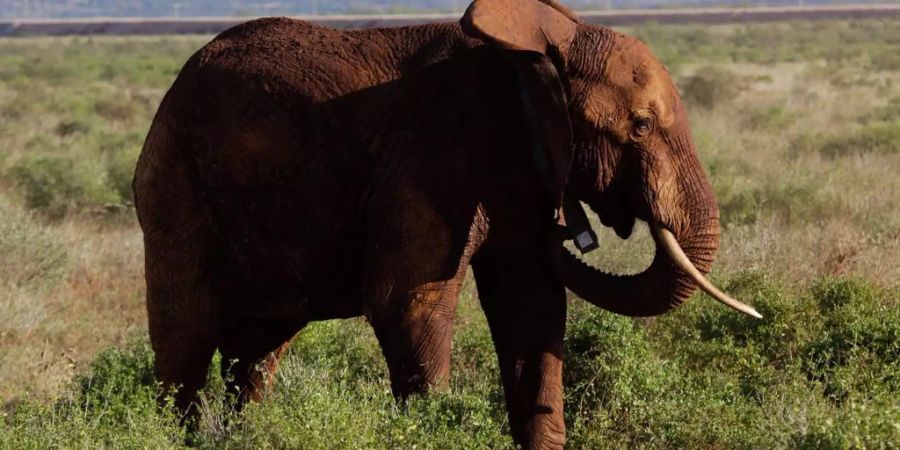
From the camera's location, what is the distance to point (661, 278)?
629 centimetres

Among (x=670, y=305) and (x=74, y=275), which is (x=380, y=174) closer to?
(x=670, y=305)

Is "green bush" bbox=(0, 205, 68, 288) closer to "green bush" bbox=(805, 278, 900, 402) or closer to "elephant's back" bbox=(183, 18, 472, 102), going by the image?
"elephant's back" bbox=(183, 18, 472, 102)

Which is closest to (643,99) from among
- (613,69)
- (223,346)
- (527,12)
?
(613,69)

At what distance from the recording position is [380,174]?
6.49 metres

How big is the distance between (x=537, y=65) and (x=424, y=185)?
0.70m

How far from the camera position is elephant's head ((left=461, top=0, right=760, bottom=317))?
609 cm

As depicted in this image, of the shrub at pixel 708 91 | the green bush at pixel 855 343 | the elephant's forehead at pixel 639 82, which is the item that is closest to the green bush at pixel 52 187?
the green bush at pixel 855 343

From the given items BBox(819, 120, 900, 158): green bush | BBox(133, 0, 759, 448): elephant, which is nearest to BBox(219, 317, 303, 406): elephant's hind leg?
BBox(133, 0, 759, 448): elephant

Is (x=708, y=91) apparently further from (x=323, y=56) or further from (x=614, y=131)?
(x=614, y=131)

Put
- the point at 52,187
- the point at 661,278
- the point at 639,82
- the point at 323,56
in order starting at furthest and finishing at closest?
the point at 52,187 → the point at 323,56 → the point at 661,278 → the point at 639,82

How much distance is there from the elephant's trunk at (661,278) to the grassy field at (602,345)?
0.64m

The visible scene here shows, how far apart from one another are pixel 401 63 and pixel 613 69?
3.23 feet

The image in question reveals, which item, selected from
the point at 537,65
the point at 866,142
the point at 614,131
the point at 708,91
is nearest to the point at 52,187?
the point at 866,142

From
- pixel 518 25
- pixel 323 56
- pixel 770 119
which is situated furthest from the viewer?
pixel 770 119
